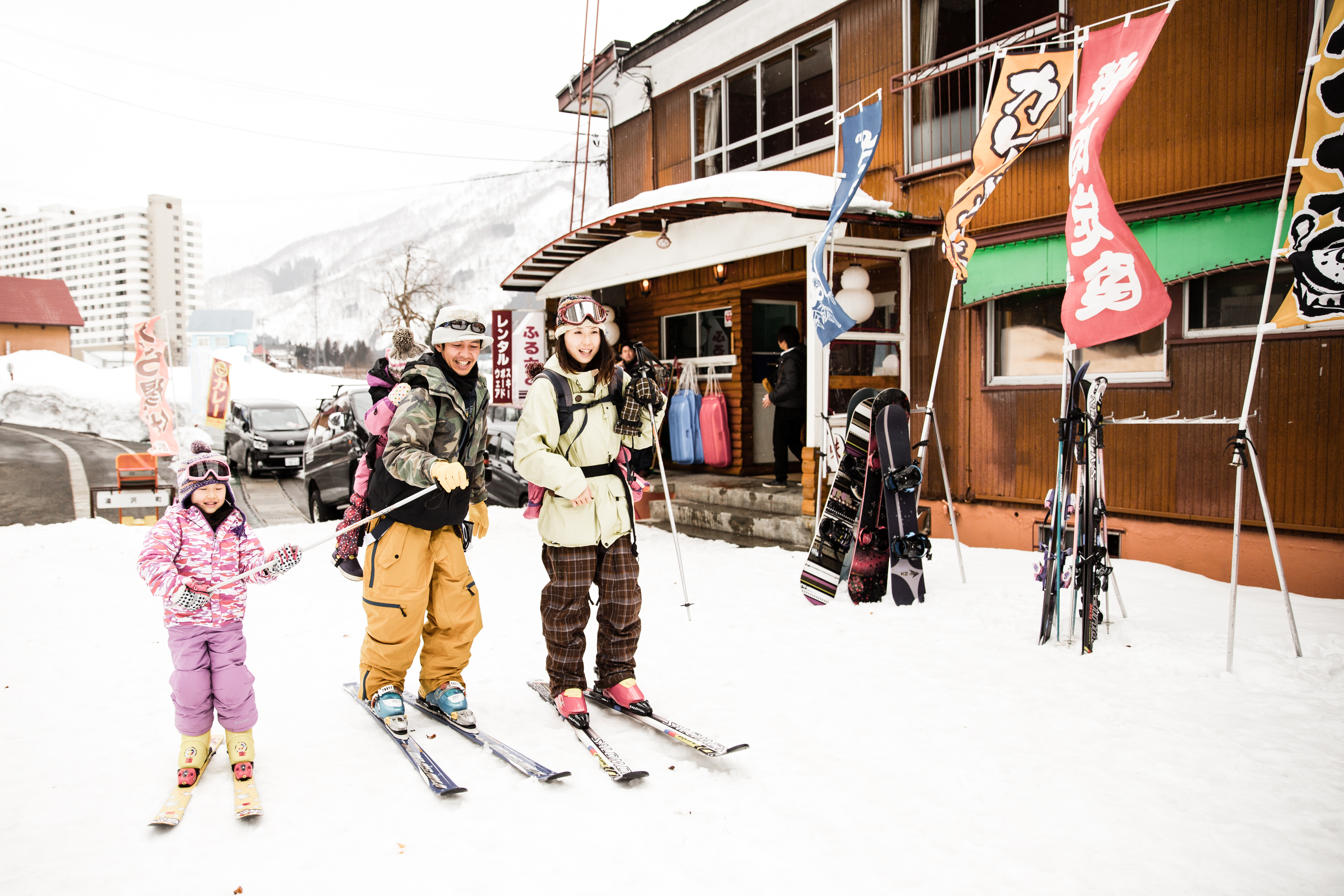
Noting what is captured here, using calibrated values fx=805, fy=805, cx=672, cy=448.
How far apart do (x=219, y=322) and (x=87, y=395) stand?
6039 centimetres

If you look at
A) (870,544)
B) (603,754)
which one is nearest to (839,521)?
(870,544)

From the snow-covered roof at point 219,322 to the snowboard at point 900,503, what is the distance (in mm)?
89758

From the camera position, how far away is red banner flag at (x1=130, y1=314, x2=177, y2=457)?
39.2 feet

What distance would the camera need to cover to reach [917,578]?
19.3ft

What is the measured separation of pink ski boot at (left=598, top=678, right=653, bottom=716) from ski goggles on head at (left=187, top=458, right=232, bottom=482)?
6.43 ft

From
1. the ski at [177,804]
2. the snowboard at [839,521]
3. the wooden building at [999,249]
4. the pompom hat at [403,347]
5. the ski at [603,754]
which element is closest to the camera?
the ski at [177,804]

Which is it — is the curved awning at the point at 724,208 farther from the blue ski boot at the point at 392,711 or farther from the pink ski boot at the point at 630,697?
the blue ski boot at the point at 392,711

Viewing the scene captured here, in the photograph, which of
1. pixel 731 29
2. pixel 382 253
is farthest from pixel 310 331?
pixel 731 29

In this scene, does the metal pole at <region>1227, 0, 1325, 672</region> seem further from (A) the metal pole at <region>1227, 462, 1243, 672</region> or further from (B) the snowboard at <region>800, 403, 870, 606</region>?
(B) the snowboard at <region>800, 403, 870, 606</region>

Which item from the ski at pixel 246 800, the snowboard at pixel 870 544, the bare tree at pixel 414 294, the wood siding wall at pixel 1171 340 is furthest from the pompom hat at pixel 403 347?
the bare tree at pixel 414 294

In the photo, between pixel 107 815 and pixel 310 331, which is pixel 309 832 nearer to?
pixel 107 815

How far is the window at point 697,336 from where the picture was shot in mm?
11633

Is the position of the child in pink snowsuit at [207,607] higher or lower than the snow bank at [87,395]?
lower

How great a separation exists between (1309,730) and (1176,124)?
15.9 ft
